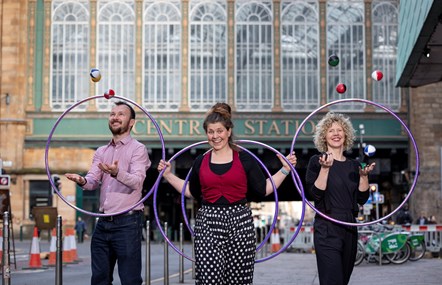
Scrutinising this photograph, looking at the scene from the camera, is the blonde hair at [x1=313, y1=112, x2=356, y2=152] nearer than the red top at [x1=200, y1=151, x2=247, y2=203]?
No

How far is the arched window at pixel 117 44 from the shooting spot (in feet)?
175

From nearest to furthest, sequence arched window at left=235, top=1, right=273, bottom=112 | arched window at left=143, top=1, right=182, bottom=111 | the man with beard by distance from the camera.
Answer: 1. the man with beard
2. arched window at left=143, top=1, right=182, bottom=111
3. arched window at left=235, top=1, right=273, bottom=112

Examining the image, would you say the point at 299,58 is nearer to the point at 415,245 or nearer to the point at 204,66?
the point at 204,66

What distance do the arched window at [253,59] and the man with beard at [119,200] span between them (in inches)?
1769

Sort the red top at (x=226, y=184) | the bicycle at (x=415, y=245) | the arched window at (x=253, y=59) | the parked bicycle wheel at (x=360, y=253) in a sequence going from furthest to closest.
Answer: 1. the arched window at (x=253, y=59)
2. the bicycle at (x=415, y=245)
3. the parked bicycle wheel at (x=360, y=253)
4. the red top at (x=226, y=184)

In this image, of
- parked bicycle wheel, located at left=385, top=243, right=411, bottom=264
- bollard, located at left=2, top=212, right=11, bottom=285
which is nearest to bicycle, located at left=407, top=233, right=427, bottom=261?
parked bicycle wheel, located at left=385, top=243, right=411, bottom=264

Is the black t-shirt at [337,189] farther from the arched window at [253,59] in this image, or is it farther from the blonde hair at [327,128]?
the arched window at [253,59]

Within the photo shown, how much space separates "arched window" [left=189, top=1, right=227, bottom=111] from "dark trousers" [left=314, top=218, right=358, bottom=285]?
4521 centimetres

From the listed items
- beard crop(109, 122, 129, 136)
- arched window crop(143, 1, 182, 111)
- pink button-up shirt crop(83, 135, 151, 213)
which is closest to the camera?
pink button-up shirt crop(83, 135, 151, 213)

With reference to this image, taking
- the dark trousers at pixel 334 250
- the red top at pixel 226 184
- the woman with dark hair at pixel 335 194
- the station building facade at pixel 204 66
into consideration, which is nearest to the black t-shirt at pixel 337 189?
the woman with dark hair at pixel 335 194

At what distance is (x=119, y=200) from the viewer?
8.70 m

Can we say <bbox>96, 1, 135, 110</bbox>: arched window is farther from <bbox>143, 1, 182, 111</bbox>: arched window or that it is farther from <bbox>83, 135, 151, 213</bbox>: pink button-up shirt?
<bbox>83, 135, 151, 213</bbox>: pink button-up shirt

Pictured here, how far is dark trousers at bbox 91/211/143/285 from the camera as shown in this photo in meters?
8.52

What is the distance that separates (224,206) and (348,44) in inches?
1844
